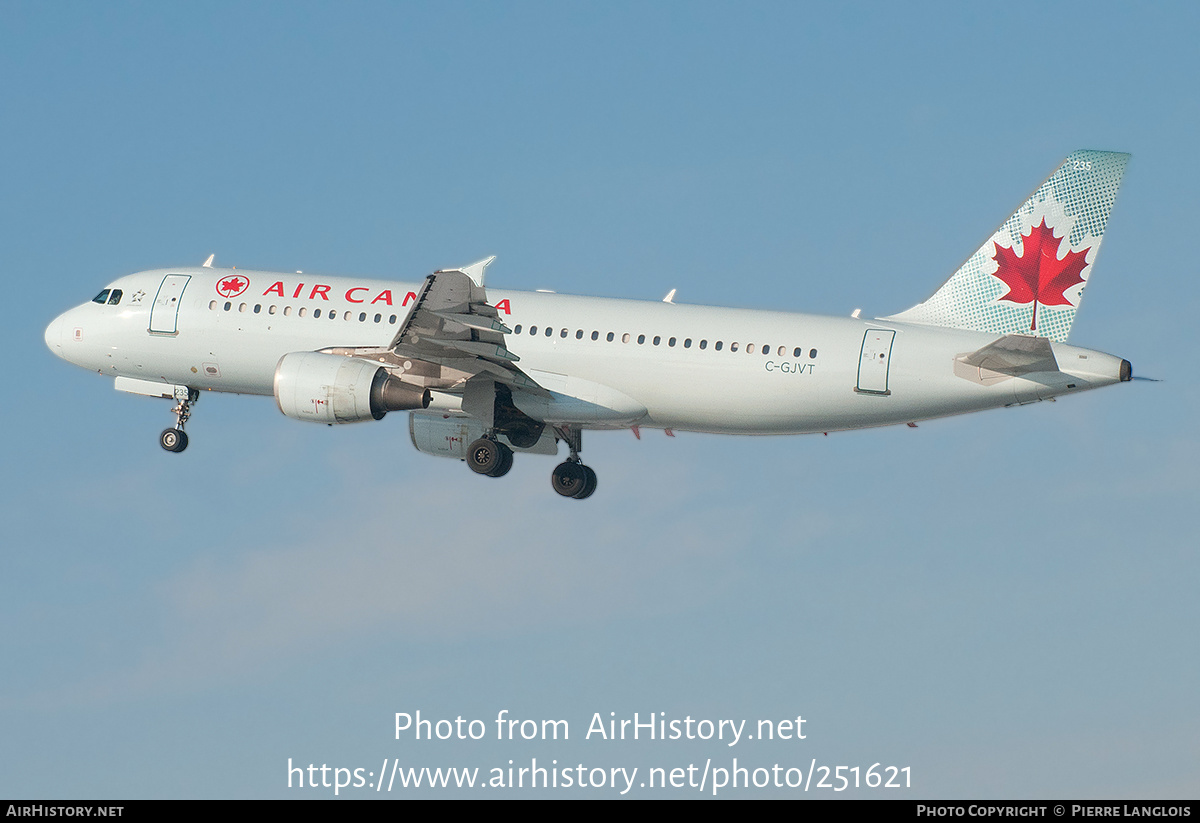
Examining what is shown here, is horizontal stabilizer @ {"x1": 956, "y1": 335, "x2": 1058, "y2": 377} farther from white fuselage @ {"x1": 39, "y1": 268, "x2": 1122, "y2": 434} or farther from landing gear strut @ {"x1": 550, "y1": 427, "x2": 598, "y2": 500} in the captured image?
landing gear strut @ {"x1": 550, "y1": 427, "x2": 598, "y2": 500}

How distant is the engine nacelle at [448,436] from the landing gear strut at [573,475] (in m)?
0.44

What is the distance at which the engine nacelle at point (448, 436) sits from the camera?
4250 centimetres

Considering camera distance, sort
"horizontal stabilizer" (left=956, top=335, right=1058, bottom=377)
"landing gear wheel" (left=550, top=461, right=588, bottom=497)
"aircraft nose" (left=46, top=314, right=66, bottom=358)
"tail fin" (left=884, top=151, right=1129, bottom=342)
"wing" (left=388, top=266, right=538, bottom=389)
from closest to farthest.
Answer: "horizontal stabilizer" (left=956, top=335, right=1058, bottom=377) < "wing" (left=388, top=266, right=538, bottom=389) < "tail fin" (left=884, top=151, right=1129, bottom=342) < "landing gear wheel" (left=550, top=461, right=588, bottom=497) < "aircraft nose" (left=46, top=314, right=66, bottom=358)

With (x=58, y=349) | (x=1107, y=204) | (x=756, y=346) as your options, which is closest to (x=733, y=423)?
(x=756, y=346)

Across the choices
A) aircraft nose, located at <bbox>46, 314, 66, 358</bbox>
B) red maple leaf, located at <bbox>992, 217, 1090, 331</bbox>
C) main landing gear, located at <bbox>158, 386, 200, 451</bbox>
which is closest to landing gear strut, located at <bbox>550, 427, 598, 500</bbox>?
main landing gear, located at <bbox>158, 386, 200, 451</bbox>

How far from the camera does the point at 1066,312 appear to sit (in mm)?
36938

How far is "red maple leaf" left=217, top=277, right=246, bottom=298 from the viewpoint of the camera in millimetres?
41875

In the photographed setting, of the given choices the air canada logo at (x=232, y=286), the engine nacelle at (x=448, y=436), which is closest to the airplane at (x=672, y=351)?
the air canada logo at (x=232, y=286)

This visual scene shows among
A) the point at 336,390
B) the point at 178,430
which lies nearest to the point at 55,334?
the point at 178,430

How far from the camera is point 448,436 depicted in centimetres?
4291

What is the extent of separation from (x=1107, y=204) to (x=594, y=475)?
15.5m

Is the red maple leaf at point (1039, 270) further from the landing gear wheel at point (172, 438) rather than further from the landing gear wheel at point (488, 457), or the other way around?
the landing gear wheel at point (172, 438)

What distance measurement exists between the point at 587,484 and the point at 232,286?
11.3m

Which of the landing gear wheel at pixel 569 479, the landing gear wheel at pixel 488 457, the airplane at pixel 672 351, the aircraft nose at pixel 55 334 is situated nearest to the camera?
the airplane at pixel 672 351
